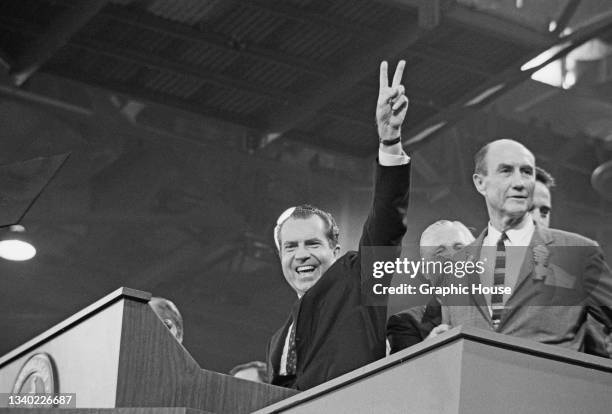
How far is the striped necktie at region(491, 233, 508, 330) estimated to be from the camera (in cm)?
184

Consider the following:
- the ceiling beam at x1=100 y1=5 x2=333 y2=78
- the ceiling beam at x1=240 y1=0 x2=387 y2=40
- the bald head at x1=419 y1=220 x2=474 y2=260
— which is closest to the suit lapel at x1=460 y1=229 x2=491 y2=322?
the bald head at x1=419 y1=220 x2=474 y2=260

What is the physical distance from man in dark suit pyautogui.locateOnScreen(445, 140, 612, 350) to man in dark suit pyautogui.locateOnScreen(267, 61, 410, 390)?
5.6 inches

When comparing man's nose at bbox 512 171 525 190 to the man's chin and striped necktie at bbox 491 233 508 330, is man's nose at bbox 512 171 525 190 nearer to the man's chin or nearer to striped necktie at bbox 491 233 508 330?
striped necktie at bbox 491 233 508 330

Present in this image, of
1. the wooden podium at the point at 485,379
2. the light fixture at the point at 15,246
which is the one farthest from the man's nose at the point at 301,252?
the light fixture at the point at 15,246

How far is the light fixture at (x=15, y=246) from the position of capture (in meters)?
5.20

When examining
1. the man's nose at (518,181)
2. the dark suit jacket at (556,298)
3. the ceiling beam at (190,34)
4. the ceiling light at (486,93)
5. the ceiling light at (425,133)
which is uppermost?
the ceiling beam at (190,34)

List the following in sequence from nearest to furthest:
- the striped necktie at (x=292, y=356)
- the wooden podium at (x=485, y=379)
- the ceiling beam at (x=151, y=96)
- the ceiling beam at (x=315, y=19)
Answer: the wooden podium at (x=485, y=379), the striped necktie at (x=292, y=356), the ceiling beam at (x=315, y=19), the ceiling beam at (x=151, y=96)

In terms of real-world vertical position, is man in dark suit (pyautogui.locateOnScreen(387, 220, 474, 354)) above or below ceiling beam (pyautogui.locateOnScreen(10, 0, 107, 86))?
below

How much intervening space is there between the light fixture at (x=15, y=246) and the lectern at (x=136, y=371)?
3.64m

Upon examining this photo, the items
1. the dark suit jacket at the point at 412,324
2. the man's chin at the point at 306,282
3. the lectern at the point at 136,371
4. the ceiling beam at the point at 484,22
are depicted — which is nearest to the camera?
the lectern at the point at 136,371

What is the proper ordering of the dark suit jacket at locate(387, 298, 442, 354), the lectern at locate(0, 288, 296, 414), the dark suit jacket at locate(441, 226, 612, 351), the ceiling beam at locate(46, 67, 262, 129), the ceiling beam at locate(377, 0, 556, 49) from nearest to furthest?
the lectern at locate(0, 288, 296, 414) < the dark suit jacket at locate(441, 226, 612, 351) < the dark suit jacket at locate(387, 298, 442, 354) < the ceiling beam at locate(377, 0, 556, 49) < the ceiling beam at locate(46, 67, 262, 129)

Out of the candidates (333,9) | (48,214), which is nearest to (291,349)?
(333,9)

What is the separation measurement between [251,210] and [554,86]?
61.8 inches

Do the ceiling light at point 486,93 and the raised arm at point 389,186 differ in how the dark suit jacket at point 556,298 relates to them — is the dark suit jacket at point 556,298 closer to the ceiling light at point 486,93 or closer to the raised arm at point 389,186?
the raised arm at point 389,186
